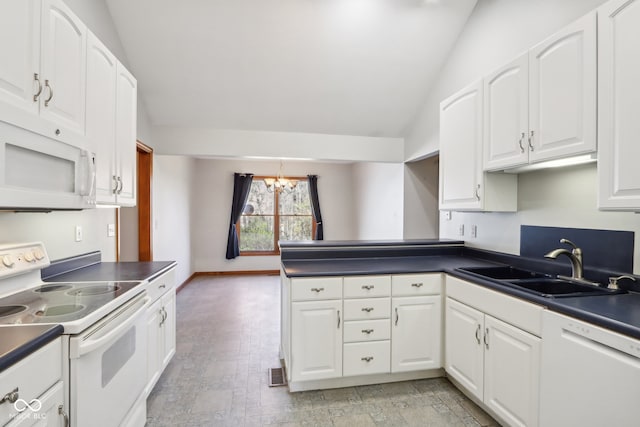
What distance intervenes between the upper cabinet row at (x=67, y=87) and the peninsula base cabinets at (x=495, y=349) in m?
2.45

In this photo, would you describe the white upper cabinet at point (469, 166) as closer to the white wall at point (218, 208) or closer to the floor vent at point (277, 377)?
the floor vent at point (277, 377)

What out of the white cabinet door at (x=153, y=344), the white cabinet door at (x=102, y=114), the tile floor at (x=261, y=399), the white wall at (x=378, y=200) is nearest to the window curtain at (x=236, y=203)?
the white wall at (x=378, y=200)

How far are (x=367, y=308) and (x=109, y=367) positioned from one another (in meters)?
1.57

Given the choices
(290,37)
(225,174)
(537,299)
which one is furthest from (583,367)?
(225,174)

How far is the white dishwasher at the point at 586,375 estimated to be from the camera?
121cm

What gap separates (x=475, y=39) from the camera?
9.61 feet

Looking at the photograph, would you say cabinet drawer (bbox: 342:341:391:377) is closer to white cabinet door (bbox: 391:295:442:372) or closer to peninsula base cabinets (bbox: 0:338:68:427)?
white cabinet door (bbox: 391:295:442:372)

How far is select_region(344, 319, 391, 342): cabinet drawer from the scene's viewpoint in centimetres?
228

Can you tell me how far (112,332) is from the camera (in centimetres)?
139

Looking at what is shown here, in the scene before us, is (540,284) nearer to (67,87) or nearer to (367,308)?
(367,308)

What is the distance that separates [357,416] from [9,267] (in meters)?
2.11

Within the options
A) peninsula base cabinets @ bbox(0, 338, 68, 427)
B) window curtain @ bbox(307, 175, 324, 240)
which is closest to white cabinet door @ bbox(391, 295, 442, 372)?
peninsula base cabinets @ bbox(0, 338, 68, 427)

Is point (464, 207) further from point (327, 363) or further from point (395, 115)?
point (395, 115)

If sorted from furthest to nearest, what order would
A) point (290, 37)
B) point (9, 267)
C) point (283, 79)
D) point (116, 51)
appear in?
point (283, 79) → point (290, 37) → point (116, 51) → point (9, 267)
